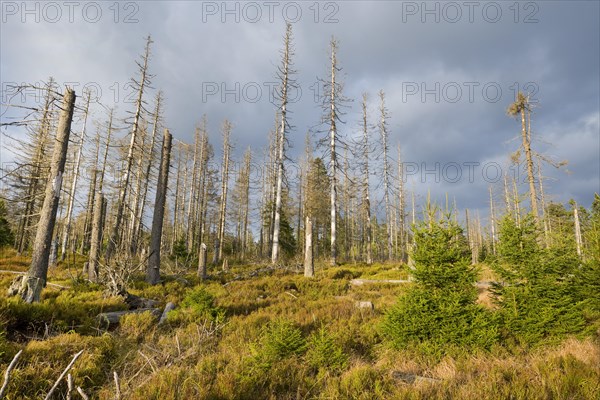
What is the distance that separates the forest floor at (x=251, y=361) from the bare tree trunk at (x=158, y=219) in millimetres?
3830

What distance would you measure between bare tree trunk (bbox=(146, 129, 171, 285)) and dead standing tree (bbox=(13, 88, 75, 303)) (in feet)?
14.0

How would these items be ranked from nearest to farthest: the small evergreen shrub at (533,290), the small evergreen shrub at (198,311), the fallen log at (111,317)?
the small evergreen shrub at (533,290)
the fallen log at (111,317)
the small evergreen shrub at (198,311)

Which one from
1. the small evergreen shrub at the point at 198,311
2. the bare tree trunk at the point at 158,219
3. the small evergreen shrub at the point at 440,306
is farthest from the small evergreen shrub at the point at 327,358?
the bare tree trunk at the point at 158,219

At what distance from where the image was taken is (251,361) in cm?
493

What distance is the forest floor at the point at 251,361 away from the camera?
3883mm

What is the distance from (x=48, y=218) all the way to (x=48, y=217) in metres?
0.03

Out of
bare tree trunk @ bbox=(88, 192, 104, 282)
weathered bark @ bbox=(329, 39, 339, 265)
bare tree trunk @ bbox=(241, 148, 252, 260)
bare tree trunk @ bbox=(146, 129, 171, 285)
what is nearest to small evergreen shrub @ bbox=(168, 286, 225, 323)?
bare tree trunk @ bbox=(146, 129, 171, 285)

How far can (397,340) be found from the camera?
232 inches

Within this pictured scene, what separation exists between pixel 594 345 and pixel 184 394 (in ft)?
23.9

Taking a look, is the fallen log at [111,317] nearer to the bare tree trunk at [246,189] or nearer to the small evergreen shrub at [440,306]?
the small evergreen shrub at [440,306]

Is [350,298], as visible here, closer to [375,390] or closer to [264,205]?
[375,390]

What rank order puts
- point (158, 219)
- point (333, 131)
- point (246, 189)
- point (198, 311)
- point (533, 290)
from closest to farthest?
point (533, 290) < point (198, 311) < point (158, 219) < point (333, 131) < point (246, 189)

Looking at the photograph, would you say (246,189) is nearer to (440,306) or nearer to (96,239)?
(96,239)

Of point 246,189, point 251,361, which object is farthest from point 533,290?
point 246,189
